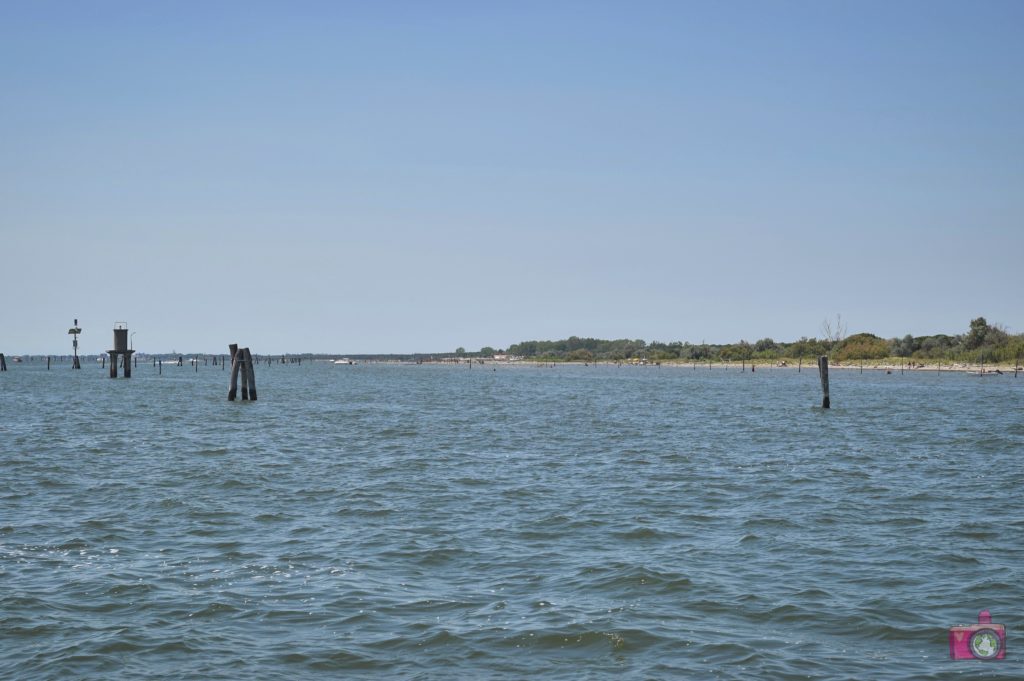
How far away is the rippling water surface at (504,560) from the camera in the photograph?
10.8 metres

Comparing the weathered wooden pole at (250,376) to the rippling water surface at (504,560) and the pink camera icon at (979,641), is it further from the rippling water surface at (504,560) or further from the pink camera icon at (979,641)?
the pink camera icon at (979,641)

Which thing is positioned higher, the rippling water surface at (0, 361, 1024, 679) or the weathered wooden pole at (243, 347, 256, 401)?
the weathered wooden pole at (243, 347, 256, 401)

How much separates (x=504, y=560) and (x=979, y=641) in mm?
6868

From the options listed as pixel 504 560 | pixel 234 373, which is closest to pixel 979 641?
pixel 504 560

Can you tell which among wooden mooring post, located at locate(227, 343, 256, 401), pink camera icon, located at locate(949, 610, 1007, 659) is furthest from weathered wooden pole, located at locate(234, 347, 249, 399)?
pink camera icon, located at locate(949, 610, 1007, 659)

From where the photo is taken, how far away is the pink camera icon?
1088 centimetres

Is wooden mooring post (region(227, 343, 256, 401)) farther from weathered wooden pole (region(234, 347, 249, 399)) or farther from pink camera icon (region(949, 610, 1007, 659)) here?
pink camera icon (region(949, 610, 1007, 659))

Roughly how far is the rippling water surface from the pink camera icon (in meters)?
0.23

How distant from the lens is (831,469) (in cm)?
2733

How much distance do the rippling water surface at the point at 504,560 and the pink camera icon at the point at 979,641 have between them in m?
0.23

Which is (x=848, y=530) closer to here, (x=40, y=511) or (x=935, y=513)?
(x=935, y=513)

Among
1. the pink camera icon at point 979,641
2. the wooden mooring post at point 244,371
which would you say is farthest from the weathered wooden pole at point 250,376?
the pink camera icon at point 979,641

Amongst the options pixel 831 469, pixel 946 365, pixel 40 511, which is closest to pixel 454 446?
pixel 831 469

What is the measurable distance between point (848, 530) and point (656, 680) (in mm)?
9161
